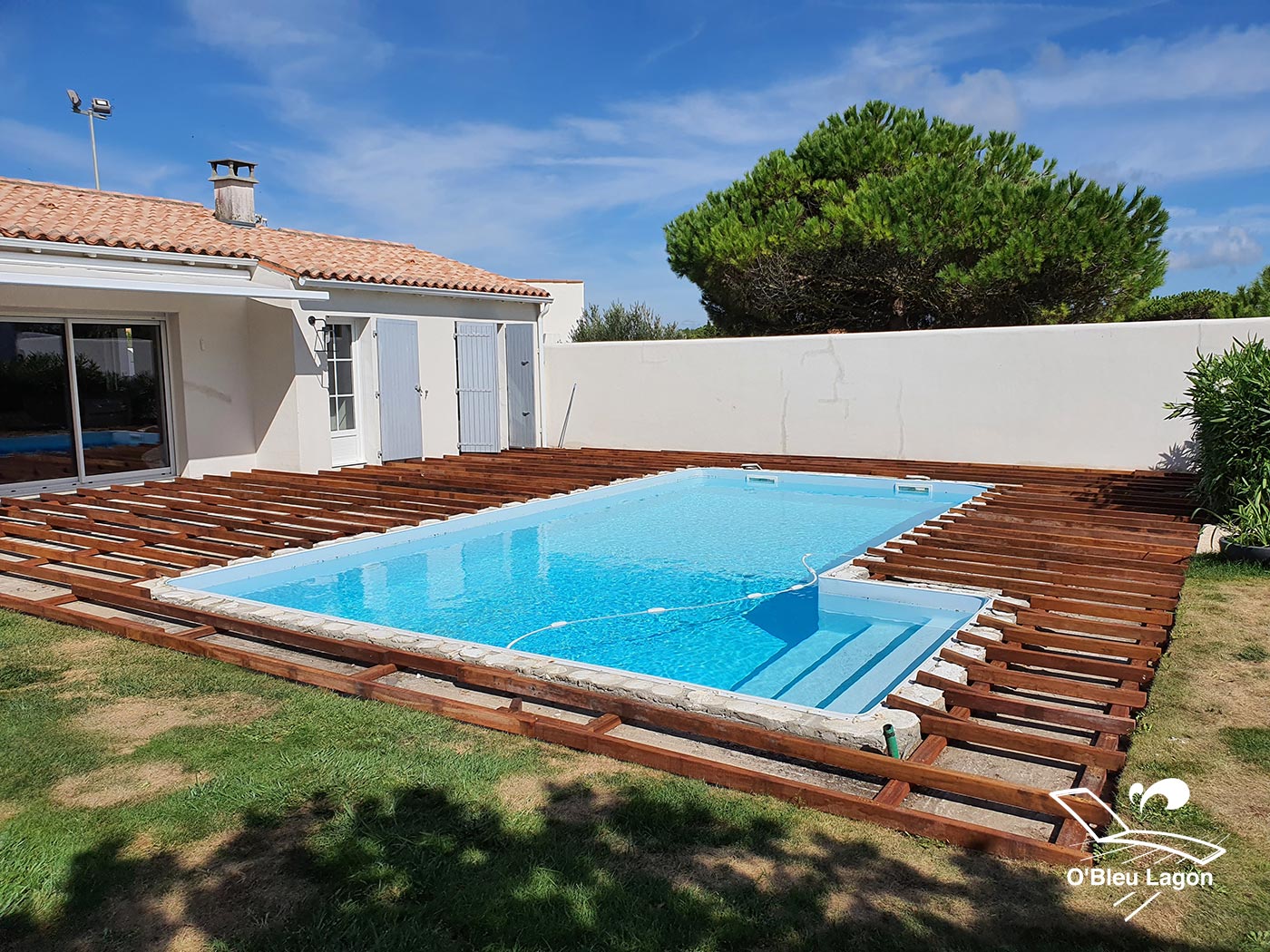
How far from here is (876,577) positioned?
6.84 m

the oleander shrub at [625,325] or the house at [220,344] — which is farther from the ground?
the oleander shrub at [625,325]

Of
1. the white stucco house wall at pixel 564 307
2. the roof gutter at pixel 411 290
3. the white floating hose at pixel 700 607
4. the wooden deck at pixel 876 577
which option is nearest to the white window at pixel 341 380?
the roof gutter at pixel 411 290

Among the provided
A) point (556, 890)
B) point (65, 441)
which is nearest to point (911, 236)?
point (65, 441)

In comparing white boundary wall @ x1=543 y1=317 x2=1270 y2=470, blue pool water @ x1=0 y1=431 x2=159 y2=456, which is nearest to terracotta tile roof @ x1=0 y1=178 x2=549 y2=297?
blue pool water @ x1=0 y1=431 x2=159 y2=456

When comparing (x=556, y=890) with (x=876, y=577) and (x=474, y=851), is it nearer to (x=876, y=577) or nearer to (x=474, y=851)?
(x=474, y=851)

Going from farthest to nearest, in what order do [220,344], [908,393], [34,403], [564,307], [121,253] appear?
1. [564,307]
2. [908,393]
3. [220,344]
4. [34,403]
5. [121,253]

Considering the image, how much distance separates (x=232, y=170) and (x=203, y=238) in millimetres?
2593

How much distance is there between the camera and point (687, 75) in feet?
64.1

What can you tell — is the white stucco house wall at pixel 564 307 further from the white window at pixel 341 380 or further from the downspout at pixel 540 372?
the white window at pixel 341 380

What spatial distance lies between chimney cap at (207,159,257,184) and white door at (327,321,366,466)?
3.36 m

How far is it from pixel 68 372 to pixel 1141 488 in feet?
41.6

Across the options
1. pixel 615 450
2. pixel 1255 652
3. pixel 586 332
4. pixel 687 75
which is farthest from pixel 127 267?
pixel 586 332

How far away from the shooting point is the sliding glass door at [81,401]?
10.4 meters

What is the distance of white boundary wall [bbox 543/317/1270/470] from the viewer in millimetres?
12078
